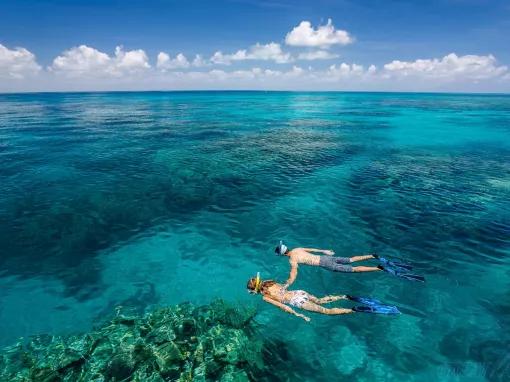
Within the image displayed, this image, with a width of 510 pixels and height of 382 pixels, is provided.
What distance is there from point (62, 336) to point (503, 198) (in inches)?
1282

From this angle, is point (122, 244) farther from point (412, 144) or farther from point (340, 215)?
point (412, 144)

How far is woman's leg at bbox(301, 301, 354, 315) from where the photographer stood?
1377cm

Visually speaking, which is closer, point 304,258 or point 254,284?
point 254,284

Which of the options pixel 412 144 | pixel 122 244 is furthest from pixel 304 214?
pixel 412 144

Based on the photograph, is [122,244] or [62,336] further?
[122,244]

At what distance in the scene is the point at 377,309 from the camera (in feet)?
46.2

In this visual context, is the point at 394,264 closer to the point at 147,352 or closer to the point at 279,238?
the point at 279,238

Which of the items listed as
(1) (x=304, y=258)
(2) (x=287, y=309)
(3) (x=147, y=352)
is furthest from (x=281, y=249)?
(3) (x=147, y=352)

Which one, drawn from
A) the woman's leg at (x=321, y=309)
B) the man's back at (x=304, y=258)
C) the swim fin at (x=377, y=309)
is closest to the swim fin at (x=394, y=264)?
the swim fin at (x=377, y=309)

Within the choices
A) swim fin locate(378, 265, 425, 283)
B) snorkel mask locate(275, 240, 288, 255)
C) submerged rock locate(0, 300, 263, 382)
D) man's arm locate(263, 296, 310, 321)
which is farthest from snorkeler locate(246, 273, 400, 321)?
swim fin locate(378, 265, 425, 283)

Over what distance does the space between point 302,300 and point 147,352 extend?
666 cm

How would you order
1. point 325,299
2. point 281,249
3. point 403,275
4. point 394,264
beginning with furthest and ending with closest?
point 394,264 < point 281,249 < point 403,275 < point 325,299

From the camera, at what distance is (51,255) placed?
19.1 meters

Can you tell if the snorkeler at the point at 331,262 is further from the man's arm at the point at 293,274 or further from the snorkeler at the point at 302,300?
the snorkeler at the point at 302,300
